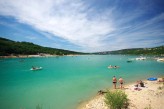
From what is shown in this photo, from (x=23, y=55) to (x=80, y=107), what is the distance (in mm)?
177168

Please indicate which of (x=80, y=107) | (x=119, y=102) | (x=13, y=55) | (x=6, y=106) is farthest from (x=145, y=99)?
(x=13, y=55)

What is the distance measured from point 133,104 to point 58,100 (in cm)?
984

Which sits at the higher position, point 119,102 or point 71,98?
point 119,102

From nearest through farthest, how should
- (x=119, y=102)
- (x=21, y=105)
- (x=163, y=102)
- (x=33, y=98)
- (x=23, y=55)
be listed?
1. (x=119, y=102)
2. (x=163, y=102)
3. (x=21, y=105)
4. (x=33, y=98)
5. (x=23, y=55)

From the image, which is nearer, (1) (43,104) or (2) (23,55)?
(1) (43,104)

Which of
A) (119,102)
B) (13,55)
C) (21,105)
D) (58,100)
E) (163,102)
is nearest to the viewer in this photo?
(119,102)

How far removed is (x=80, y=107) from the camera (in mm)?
17812

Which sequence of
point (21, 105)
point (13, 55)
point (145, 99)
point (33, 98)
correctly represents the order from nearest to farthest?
point (145, 99) → point (21, 105) → point (33, 98) → point (13, 55)

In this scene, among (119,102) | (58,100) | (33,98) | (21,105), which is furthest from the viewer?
(33,98)

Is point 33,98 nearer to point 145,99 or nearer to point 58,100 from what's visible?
point 58,100

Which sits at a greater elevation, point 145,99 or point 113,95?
point 113,95

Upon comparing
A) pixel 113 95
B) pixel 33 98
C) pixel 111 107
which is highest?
pixel 113 95

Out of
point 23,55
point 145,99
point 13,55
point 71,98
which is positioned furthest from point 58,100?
point 23,55

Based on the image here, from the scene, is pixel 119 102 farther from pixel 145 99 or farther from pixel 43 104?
pixel 43 104
